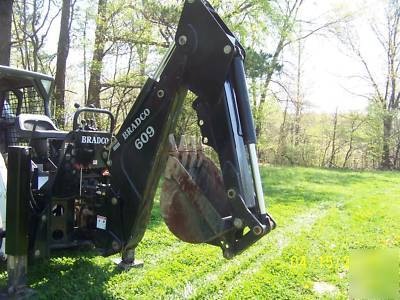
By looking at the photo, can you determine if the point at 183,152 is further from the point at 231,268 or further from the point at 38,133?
the point at 231,268

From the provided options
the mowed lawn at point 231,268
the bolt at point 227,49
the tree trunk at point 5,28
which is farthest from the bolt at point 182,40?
the tree trunk at point 5,28

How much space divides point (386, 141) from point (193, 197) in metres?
26.3

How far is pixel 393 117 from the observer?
89.7 feet

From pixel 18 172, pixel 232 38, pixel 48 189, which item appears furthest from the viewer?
pixel 48 189

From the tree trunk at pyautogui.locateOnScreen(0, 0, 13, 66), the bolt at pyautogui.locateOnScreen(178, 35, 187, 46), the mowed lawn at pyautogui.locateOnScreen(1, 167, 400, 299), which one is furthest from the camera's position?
the tree trunk at pyautogui.locateOnScreen(0, 0, 13, 66)

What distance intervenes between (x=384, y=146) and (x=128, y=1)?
1852cm

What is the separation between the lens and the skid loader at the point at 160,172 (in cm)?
299

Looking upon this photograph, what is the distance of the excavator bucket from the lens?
10.0 feet

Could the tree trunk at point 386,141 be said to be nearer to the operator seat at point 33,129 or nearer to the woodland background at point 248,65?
the woodland background at point 248,65

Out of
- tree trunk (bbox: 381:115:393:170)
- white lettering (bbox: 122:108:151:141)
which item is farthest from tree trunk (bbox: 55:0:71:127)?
tree trunk (bbox: 381:115:393:170)

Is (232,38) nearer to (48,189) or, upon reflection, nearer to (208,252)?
(48,189)

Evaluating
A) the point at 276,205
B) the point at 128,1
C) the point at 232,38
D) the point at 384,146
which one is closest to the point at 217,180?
the point at 232,38

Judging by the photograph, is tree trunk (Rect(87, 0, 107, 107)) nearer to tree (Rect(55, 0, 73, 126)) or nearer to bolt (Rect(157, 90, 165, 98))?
tree (Rect(55, 0, 73, 126))

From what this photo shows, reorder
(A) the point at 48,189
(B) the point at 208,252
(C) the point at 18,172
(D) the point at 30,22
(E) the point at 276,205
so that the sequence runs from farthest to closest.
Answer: (D) the point at 30,22 → (E) the point at 276,205 → (B) the point at 208,252 → (A) the point at 48,189 → (C) the point at 18,172
